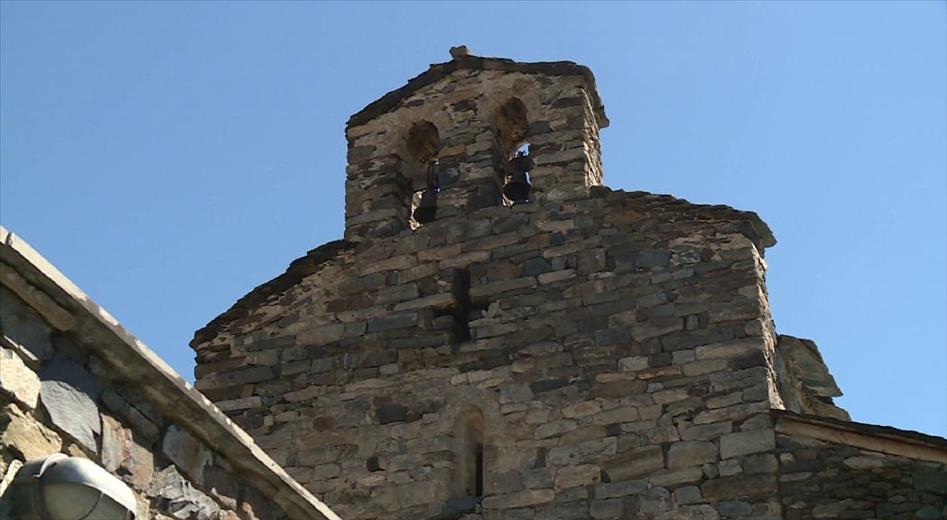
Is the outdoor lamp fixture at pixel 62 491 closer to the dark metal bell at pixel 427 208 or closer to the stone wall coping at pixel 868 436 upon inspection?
the stone wall coping at pixel 868 436

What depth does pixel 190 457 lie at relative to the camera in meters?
5.23

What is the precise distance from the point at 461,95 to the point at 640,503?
3.50 meters

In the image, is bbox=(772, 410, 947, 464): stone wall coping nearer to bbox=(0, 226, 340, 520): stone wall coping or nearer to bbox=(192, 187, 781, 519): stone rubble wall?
bbox=(192, 187, 781, 519): stone rubble wall

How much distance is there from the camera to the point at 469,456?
29.7 feet

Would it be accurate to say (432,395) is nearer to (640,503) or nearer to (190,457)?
(640,503)

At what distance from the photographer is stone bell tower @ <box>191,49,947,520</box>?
28.0 ft

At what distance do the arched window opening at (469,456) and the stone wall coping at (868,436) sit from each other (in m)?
1.85

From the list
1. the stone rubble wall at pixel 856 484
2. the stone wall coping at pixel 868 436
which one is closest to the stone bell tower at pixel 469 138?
the stone wall coping at pixel 868 436

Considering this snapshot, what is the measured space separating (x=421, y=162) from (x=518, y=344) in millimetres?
2042

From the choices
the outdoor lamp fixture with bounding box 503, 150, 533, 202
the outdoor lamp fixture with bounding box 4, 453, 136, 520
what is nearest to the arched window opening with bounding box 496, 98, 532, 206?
the outdoor lamp fixture with bounding box 503, 150, 533, 202

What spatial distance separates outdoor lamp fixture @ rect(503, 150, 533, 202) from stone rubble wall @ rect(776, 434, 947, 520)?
2.77m

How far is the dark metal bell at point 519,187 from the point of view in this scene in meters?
10.1

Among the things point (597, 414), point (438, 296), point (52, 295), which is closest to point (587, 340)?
point (597, 414)

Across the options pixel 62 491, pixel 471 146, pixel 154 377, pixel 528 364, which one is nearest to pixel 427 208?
pixel 471 146
